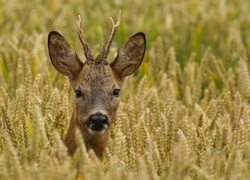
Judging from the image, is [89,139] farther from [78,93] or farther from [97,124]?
[78,93]

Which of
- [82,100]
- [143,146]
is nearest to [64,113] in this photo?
[82,100]

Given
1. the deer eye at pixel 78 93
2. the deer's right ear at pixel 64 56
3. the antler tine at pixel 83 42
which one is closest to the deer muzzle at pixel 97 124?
the deer eye at pixel 78 93

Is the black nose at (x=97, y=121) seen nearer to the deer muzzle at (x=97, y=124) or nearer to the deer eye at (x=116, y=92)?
the deer muzzle at (x=97, y=124)

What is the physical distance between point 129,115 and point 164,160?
3.40 ft

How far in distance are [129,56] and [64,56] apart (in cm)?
57

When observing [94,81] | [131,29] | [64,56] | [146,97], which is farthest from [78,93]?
[131,29]

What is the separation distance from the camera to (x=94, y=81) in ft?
21.2

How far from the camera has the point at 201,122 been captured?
6.56m

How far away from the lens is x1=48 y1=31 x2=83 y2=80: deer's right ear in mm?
6672

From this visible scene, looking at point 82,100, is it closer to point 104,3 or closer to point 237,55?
point 237,55

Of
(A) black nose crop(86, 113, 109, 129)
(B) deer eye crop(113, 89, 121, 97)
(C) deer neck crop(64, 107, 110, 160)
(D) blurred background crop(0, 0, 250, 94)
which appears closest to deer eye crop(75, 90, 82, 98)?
(C) deer neck crop(64, 107, 110, 160)

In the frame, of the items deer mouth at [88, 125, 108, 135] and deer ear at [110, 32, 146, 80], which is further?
deer ear at [110, 32, 146, 80]

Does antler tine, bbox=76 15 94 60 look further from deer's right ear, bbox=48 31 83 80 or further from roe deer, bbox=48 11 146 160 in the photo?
deer's right ear, bbox=48 31 83 80

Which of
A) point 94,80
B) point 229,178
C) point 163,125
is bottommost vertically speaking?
point 229,178
